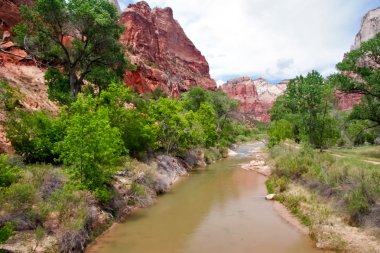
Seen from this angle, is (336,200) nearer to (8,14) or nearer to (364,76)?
(364,76)

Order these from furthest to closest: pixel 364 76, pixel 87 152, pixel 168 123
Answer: pixel 168 123 → pixel 364 76 → pixel 87 152

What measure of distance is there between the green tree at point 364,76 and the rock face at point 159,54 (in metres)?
32.5

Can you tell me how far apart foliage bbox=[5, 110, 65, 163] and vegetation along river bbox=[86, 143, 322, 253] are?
21.4ft

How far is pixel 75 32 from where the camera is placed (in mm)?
27031

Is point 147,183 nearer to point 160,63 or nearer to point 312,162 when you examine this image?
point 312,162

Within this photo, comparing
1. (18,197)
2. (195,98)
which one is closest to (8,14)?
(195,98)

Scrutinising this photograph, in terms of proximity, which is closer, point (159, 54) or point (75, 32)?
point (75, 32)

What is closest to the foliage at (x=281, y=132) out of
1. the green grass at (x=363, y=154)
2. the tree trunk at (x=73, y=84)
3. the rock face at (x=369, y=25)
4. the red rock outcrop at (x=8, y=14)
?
the green grass at (x=363, y=154)

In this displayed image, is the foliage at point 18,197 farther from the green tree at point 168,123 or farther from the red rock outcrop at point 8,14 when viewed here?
the red rock outcrop at point 8,14

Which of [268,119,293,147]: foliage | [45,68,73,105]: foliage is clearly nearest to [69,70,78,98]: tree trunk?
[45,68,73,105]: foliage

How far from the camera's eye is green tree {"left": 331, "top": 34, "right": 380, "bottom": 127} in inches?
1029

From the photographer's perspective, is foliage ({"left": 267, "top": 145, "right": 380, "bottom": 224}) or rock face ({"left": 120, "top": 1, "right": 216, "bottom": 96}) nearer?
foliage ({"left": 267, "top": 145, "right": 380, "bottom": 224})

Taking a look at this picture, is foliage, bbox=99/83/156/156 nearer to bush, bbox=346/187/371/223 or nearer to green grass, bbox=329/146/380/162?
bush, bbox=346/187/371/223

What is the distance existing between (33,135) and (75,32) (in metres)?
11.0
